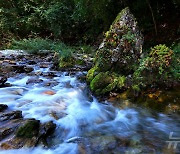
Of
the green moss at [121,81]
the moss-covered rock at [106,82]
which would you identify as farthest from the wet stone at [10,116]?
the green moss at [121,81]

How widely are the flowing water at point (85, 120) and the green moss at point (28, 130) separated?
0.75 feet

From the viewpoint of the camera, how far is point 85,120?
4.55m

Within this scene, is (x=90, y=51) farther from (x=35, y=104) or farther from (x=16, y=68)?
(x=35, y=104)

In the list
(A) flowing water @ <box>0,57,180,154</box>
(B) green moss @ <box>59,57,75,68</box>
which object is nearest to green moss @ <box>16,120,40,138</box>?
(A) flowing water @ <box>0,57,180,154</box>

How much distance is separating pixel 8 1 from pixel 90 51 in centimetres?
906

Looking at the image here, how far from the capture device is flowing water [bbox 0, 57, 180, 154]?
11.7 ft

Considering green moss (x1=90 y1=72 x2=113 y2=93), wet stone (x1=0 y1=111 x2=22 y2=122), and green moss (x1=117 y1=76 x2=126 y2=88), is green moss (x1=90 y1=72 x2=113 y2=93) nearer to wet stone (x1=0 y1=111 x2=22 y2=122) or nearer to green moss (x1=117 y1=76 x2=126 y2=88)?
green moss (x1=117 y1=76 x2=126 y2=88)

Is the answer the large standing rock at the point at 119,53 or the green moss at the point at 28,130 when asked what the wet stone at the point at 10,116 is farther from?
the large standing rock at the point at 119,53

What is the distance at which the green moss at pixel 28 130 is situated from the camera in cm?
353

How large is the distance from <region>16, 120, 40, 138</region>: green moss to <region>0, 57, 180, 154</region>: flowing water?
0.23 metres

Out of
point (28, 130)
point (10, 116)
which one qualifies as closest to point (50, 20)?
point (10, 116)

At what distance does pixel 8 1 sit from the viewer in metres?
17.0

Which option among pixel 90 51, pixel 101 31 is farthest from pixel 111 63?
pixel 101 31

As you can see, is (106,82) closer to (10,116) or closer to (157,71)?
(157,71)
